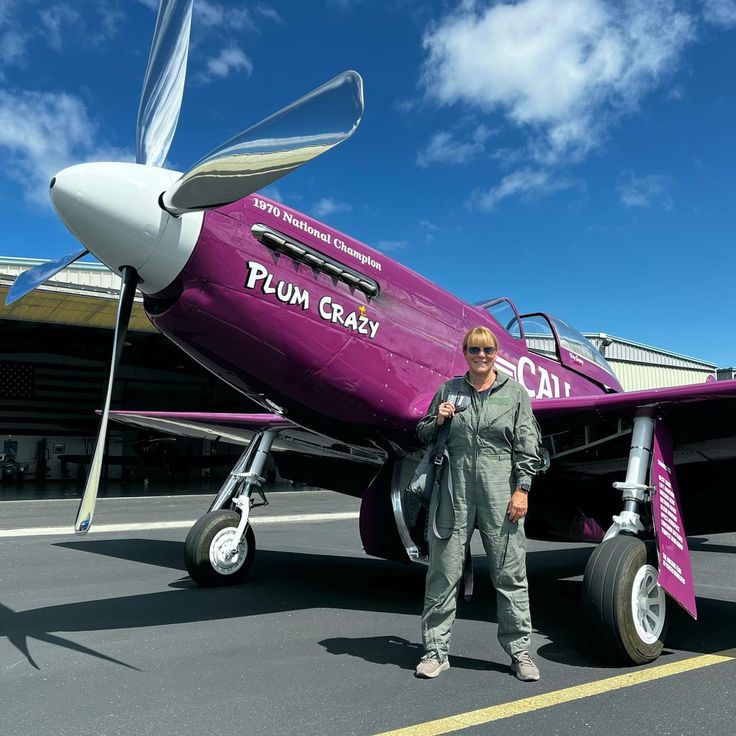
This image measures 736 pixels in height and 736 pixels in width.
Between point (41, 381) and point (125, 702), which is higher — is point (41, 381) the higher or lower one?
the higher one

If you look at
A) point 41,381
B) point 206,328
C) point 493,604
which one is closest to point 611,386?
point 493,604

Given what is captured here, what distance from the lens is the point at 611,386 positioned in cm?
649

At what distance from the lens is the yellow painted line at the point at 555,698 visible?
2.41 m

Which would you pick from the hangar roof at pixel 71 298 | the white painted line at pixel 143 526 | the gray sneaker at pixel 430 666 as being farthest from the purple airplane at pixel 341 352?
the hangar roof at pixel 71 298

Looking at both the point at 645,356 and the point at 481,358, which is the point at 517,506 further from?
the point at 645,356

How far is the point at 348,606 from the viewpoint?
471 centimetres

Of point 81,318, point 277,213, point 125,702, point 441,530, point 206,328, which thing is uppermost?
point 81,318

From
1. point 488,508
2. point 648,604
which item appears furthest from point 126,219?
point 648,604

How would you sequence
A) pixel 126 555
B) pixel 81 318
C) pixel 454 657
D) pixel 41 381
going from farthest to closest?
pixel 41 381 → pixel 81 318 → pixel 126 555 → pixel 454 657

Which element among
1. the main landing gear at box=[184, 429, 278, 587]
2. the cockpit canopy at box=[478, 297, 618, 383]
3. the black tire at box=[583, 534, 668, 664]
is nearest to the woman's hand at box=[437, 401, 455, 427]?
the black tire at box=[583, 534, 668, 664]

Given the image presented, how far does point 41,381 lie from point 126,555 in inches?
1013

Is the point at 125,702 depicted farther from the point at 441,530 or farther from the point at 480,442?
the point at 480,442

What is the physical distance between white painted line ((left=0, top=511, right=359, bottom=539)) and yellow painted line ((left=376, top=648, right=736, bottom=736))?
7357 mm

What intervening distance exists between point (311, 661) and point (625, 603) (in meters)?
1.62
